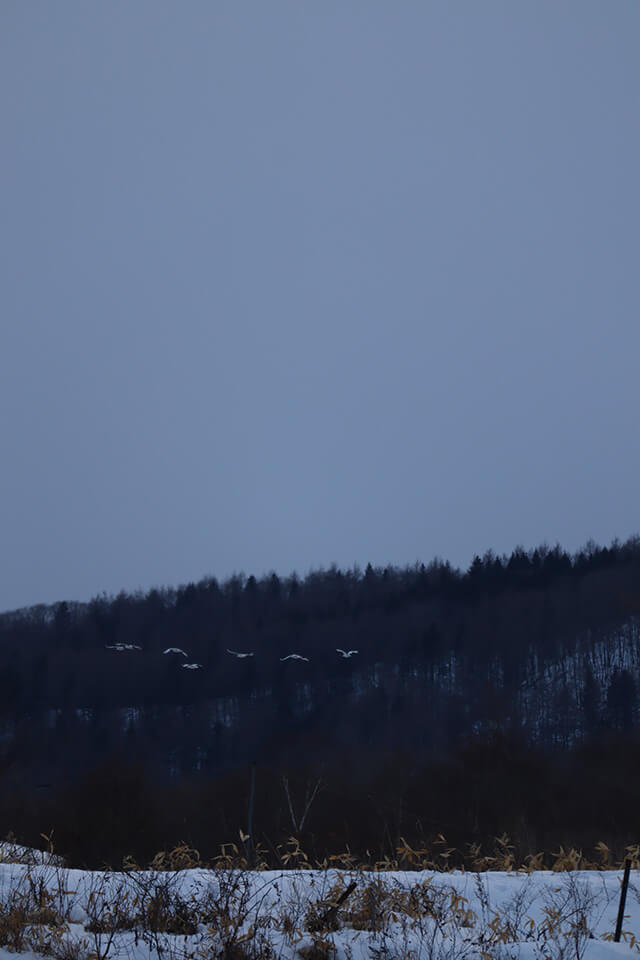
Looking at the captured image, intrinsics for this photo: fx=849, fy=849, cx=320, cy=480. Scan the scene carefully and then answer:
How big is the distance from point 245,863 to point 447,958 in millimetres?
1983

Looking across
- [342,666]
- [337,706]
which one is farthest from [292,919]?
[342,666]

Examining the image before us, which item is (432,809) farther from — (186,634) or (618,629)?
(186,634)

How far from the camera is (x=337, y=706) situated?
100 m

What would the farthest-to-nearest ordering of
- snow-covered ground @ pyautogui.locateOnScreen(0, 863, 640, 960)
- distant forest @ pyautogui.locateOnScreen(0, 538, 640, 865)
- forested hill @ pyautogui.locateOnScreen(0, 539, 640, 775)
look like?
forested hill @ pyautogui.locateOnScreen(0, 539, 640, 775), distant forest @ pyautogui.locateOnScreen(0, 538, 640, 865), snow-covered ground @ pyautogui.locateOnScreen(0, 863, 640, 960)

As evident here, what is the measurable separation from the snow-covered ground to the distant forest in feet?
135

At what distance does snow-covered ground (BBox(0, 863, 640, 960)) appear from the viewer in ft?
19.9

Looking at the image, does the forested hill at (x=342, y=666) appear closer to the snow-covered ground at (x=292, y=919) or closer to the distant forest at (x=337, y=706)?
the distant forest at (x=337, y=706)

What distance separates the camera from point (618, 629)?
4053 inches

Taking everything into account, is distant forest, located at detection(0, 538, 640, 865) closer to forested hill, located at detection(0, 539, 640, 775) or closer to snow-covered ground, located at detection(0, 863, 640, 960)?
forested hill, located at detection(0, 539, 640, 775)

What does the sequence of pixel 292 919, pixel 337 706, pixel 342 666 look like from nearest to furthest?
pixel 292 919, pixel 337 706, pixel 342 666

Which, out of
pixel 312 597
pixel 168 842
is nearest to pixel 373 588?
pixel 312 597

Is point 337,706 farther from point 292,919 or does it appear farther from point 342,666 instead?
point 292,919

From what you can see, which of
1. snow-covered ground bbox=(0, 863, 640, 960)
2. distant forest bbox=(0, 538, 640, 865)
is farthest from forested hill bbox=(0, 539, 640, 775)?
snow-covered ground bbox=(0, 863, 640, 960)

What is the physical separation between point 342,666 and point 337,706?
389 inches
